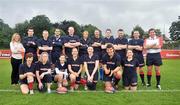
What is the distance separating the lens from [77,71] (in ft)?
38.9

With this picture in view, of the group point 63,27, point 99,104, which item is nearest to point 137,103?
point 99,104

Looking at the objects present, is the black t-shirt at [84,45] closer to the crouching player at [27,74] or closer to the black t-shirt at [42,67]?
the black t-shirt at [42,67]

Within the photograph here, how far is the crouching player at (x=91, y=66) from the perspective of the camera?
38.1 ft

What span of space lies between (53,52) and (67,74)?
1429 mm

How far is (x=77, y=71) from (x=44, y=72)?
4.05ft

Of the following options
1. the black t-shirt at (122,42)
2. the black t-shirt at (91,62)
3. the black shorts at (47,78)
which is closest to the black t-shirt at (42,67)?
the black shorts at (47,78)

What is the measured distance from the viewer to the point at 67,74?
38.2 feet

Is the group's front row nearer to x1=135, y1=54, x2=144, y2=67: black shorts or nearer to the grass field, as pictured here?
the grass field

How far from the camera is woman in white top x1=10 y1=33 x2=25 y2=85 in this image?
41.8 ft

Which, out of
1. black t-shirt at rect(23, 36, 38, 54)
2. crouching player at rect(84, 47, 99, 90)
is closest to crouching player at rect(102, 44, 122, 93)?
crouching player at rect(84, 47, 99, 90)

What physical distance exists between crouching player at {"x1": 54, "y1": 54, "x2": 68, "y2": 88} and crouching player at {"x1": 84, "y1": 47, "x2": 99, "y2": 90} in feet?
2.34

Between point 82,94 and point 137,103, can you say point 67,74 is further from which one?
point 137,103

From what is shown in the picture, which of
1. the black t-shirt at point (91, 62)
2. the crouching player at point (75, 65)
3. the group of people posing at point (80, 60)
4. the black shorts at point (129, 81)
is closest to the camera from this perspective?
the group of people posing at point (80, 60)

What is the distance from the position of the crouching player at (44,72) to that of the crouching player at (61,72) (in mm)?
379
